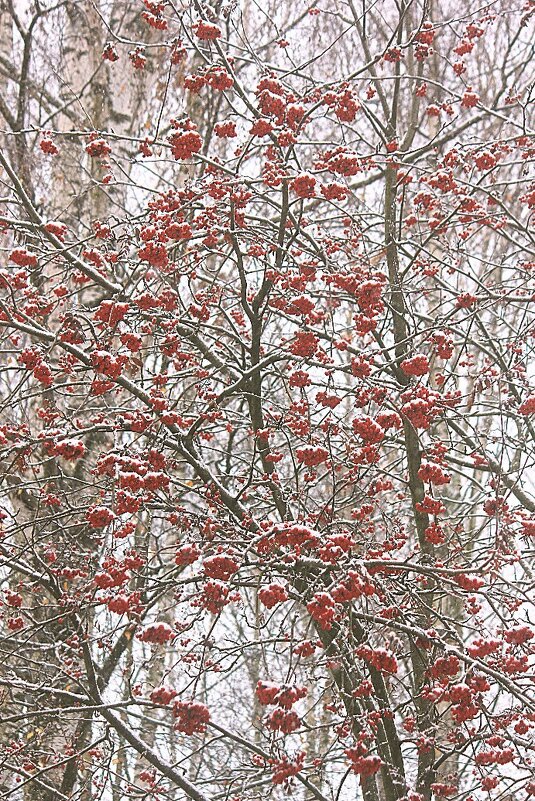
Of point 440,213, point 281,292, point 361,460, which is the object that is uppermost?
point 440,213

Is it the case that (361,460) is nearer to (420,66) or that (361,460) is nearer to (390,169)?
(390,169)

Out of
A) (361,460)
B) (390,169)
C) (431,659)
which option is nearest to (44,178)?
(390,169)

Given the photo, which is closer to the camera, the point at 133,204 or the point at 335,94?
the point at 335,94

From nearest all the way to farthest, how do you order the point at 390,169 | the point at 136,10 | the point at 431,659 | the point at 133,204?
Answer: the point at 431,659
the point at 390,169
the point at 136,10
the point at 133,204

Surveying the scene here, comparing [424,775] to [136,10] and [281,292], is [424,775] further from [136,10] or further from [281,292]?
[136,10]

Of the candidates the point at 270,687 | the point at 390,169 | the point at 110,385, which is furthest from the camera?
the point at 390,169

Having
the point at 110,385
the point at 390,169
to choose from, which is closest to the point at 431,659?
the point at 110,385

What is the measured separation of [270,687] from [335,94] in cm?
287

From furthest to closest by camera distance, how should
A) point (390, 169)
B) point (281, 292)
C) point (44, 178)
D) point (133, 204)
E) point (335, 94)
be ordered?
point (133, 204) < point (44, 178) < point (390, 169) < point (281, 292) < point (335, 94)

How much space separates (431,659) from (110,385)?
1959 mm

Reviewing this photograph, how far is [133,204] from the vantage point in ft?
30.1

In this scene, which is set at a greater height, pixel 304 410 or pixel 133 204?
pixel 133 204

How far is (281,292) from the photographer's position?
4582mm

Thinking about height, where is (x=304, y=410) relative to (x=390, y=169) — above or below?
below
